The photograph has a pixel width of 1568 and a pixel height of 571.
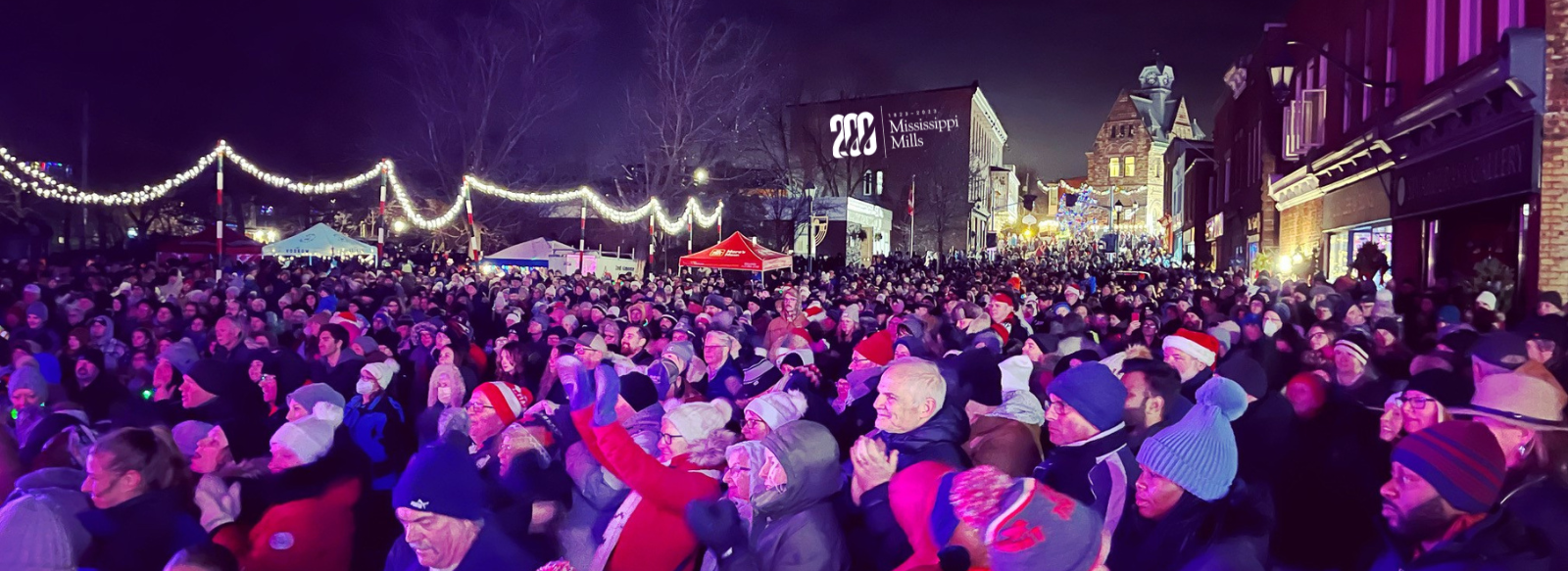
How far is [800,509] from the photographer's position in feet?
10.5

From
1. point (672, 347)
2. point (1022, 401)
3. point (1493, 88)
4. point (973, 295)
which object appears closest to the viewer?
point (1022, 401)

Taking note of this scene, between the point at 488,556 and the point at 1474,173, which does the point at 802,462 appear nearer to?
the point at 488,556

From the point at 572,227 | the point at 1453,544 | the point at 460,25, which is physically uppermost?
the point at 460,25

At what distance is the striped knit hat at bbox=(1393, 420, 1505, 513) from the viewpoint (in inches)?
107

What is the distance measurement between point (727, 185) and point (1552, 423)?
41938 mm

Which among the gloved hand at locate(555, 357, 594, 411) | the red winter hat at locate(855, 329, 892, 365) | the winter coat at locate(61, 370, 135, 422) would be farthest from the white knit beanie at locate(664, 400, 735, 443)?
the winter coat at locate(61, 370, 135, 422)

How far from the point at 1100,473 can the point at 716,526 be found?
4.51 ft

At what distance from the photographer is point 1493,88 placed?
38.5ft

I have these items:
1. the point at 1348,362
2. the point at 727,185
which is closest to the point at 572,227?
the point at 727,185

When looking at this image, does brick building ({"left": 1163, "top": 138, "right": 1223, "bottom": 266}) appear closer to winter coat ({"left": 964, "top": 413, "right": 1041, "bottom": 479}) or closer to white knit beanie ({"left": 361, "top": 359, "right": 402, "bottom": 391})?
white knit beanie ({"left": 361, "top": 359, "right": 402, "bottom": 391})

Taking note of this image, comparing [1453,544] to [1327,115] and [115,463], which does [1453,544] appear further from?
[1327,115]

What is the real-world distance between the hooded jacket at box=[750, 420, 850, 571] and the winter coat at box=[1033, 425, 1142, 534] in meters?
0.95

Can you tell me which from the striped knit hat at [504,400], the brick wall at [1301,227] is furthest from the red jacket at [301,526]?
the brick wall at [1301,227]

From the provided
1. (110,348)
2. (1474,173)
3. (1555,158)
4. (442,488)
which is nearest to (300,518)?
(442,488)
